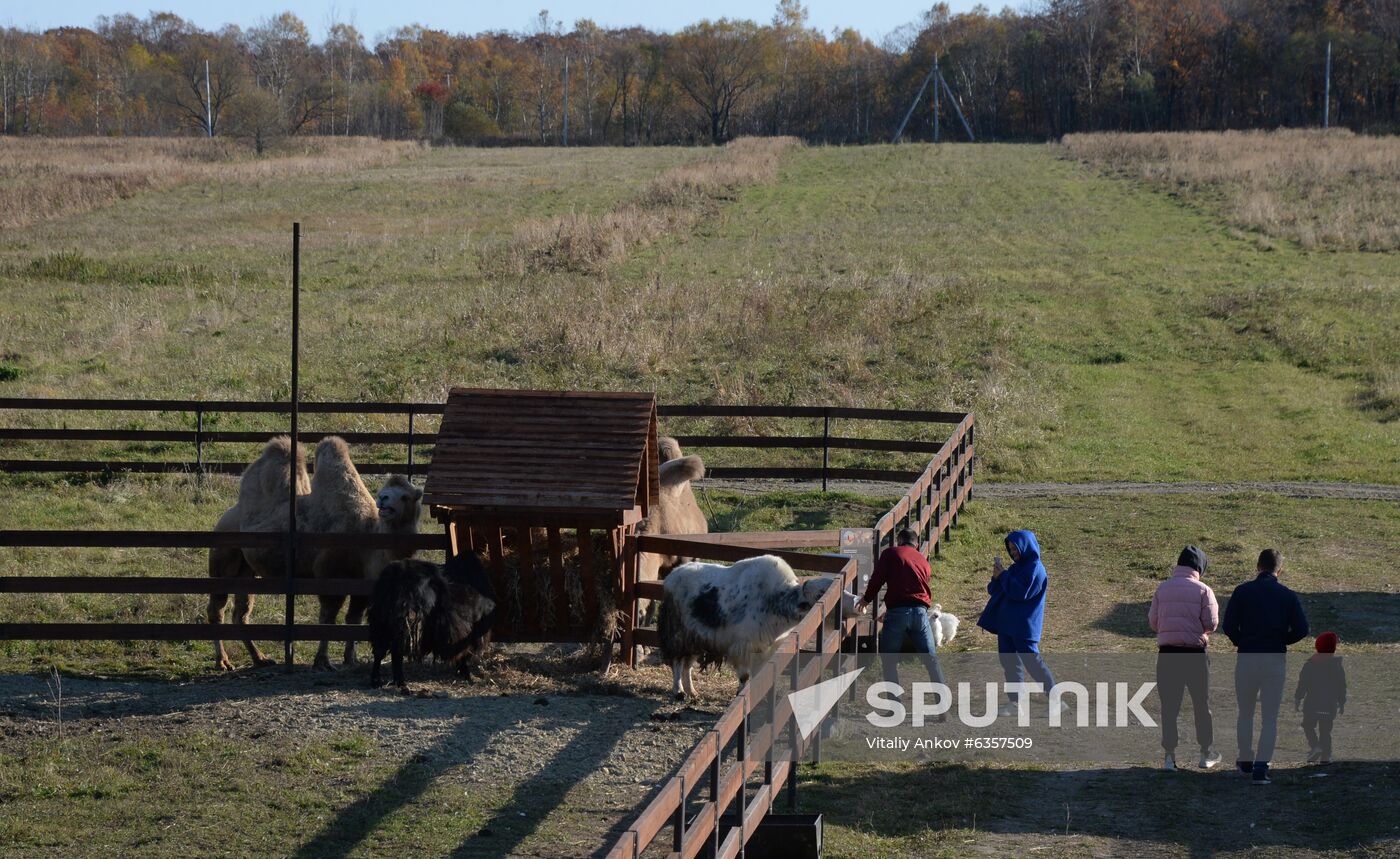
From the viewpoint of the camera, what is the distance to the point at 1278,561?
853cm

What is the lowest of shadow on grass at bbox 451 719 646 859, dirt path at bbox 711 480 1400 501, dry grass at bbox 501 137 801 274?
shadow on grass at bbox 451 719 646 859

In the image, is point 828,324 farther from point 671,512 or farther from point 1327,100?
point 1327,100

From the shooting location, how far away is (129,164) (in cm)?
5897

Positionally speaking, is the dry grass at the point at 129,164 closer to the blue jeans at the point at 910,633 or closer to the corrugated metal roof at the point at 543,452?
the corrugated metal roof at the point at 543,452

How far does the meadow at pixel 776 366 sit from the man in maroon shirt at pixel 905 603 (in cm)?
133

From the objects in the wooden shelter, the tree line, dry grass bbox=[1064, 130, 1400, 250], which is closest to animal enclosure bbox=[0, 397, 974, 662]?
the wooden shelter

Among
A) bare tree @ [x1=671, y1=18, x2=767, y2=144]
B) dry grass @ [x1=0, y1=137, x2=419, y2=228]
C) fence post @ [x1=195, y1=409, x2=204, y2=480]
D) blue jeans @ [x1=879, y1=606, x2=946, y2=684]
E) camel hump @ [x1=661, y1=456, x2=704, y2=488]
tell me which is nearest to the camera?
blue jeans @ [x1=879, y1=606, x2=946, y2=684]

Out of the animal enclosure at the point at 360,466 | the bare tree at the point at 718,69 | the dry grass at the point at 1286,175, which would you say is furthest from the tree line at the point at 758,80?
the animal enclosure at the point at 360,466

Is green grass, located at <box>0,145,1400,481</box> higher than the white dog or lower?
higher

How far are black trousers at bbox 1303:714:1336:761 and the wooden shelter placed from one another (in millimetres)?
4668

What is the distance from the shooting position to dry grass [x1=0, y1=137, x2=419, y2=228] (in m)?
47.8

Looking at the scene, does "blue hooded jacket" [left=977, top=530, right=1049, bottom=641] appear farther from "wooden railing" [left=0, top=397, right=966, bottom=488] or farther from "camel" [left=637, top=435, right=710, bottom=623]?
"wooden railing" [left=0, top=397, right=966, bottom=488]

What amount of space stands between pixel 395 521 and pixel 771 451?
1055cm

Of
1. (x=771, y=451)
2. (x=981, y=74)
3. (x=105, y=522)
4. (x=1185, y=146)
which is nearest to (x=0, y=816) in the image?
(x=105, y=522)
